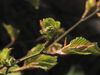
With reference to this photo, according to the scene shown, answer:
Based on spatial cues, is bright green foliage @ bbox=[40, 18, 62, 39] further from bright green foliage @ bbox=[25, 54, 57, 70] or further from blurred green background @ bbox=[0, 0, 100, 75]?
blurred green background @ bbox=[0, 0, 100, 75]

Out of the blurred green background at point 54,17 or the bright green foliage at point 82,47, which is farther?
the blurred green background at point 54,17

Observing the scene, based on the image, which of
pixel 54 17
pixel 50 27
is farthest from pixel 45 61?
pixel 54 17

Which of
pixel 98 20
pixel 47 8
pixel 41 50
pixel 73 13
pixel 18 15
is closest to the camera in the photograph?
pixel 41 50

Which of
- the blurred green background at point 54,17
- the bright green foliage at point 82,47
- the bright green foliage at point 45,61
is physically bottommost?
the bright green foliage at point 45,61

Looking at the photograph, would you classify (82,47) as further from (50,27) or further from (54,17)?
(54,17)

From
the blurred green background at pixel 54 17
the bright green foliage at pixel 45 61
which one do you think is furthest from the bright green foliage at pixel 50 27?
the blurred green background at pixel 54 17

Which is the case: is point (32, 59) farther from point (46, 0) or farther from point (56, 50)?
point (46, 0)

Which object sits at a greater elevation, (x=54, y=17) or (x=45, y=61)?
(x=54, y=17)

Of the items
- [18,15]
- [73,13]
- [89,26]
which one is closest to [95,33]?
[89,26]

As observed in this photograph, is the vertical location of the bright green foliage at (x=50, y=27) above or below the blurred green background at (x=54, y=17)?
below

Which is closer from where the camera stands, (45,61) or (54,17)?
(45,61)

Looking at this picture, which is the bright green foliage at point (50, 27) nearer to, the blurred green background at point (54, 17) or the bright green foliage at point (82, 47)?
the bright green foliage at point (82, 47)
